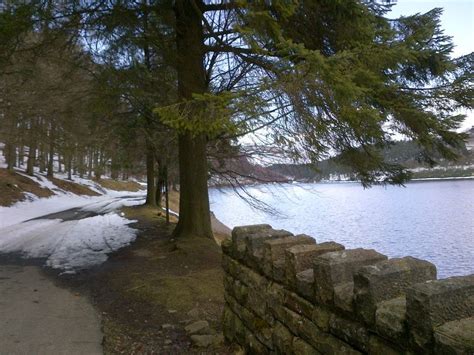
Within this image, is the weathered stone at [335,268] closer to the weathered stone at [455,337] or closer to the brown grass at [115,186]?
the weathered stone at [455,337]

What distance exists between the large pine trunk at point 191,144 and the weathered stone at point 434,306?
7.99 m

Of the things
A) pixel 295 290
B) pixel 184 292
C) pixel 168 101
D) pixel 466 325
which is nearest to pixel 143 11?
pixel 168 101

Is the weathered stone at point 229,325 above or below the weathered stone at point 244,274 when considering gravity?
below

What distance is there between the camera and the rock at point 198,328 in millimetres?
5211

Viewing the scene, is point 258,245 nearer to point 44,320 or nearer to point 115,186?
point 44,320

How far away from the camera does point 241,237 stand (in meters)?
4.64

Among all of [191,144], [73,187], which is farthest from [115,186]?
[191,144]

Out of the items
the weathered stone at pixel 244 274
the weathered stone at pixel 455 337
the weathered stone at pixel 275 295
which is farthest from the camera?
the weathered stone at pixel 244 274

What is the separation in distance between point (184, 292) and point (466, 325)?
5.50m

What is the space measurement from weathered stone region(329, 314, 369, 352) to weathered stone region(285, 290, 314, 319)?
0.93 feet

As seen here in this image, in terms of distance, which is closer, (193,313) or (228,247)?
(228,247)

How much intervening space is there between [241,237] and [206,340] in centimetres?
134

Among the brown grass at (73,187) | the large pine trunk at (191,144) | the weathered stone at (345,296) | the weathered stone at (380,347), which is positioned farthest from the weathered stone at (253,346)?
the brown grass at (73,187)

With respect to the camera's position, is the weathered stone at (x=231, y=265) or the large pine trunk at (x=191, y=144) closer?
the weathered stone at (x=231, y=265)
